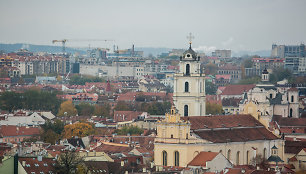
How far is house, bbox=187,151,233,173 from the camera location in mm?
57844

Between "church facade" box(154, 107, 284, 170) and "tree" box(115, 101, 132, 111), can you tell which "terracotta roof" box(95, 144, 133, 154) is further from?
"tree" box(115, 101, 132, 111)

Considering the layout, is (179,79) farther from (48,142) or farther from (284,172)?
(284,172)

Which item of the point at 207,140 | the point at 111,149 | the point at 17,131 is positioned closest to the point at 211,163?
the point at 207,140

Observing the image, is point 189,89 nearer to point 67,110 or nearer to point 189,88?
point 189,88

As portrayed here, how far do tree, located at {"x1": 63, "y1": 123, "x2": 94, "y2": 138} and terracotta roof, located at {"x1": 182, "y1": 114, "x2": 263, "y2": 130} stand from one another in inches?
699

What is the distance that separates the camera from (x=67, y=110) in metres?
117

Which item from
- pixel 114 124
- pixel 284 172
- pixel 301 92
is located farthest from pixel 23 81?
pixel 284 172

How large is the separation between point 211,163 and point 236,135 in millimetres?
8769

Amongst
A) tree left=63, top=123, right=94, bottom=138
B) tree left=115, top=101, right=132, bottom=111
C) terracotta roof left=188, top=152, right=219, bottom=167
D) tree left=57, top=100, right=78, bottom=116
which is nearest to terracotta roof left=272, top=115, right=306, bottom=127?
tree left=63, top=123, right=94, bottom=138

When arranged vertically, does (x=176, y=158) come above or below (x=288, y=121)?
below

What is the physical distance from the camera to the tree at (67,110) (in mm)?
113669

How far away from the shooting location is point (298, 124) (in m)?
87.6

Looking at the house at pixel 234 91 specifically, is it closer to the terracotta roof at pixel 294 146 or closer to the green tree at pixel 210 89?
the green tree at pixel 210 89

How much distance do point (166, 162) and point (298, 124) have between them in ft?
86.2
